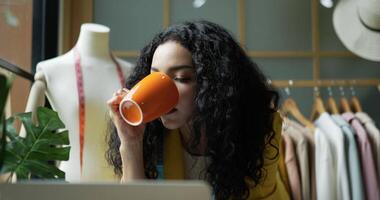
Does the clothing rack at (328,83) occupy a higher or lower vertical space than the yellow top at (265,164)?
higher

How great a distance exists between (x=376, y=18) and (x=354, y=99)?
1.05 ft

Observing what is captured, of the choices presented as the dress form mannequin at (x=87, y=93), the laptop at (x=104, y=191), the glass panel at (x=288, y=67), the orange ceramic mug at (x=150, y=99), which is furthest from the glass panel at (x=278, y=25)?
the laptop at (x=104, y=191)

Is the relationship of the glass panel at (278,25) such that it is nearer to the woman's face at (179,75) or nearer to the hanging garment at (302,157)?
the hanging garment at (302,157)

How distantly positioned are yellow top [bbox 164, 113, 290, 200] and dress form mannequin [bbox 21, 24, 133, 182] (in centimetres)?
40

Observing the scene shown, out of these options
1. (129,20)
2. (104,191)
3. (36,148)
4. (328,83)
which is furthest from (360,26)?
(104,191)

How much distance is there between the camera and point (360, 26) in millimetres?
1921

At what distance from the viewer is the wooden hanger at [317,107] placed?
6.34 feet

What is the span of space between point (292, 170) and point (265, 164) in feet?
2.33

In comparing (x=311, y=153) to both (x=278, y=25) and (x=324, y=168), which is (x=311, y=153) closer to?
(x=324, y=168)

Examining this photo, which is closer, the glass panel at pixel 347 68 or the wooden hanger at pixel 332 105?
the wooden hanger at pixel 332 105

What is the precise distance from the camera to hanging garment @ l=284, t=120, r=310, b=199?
1678mm

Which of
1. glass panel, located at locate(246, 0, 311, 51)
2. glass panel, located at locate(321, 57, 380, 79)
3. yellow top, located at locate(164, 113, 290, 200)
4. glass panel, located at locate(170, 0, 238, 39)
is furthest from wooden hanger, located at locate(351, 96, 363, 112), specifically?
yellow top, located at locate(164, 113, 290, 200)

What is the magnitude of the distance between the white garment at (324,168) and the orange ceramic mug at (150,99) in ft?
3.10

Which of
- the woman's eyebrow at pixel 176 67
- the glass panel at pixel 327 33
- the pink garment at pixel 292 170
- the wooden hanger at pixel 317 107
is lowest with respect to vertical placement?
the pink garment at pixel 292 170
